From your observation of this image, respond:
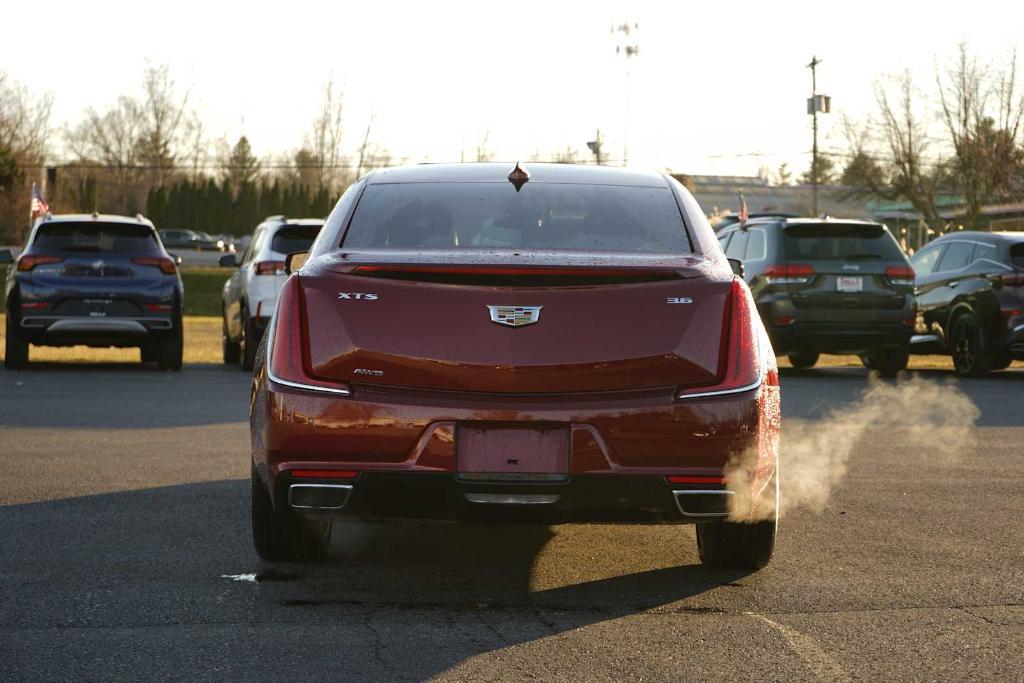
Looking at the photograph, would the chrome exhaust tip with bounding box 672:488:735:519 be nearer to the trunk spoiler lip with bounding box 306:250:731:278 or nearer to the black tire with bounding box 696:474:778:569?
the black tire with bounding box 696:474:778:569

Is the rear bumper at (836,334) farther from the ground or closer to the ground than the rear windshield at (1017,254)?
closer to the ground

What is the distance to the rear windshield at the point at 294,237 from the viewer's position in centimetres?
1670

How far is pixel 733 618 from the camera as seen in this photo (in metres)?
5.21

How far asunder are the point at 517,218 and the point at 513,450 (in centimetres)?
121

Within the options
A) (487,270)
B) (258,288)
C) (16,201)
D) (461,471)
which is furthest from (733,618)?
(16,201)

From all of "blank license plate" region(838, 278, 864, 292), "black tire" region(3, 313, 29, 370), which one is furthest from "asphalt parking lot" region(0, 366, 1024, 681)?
"black tire" region(3, 313, 29, 370)

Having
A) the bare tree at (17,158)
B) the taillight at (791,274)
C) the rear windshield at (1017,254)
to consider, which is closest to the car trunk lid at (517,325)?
the taillight at (791,274)

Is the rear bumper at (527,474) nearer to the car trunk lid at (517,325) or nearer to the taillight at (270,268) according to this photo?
the car trunk lid at (517,325)

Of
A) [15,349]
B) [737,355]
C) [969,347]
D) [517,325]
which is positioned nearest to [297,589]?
[517,325]

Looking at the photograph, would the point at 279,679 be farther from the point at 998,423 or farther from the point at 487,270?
the point at 998,423

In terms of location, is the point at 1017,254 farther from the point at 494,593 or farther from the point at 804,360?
the point at 494,593

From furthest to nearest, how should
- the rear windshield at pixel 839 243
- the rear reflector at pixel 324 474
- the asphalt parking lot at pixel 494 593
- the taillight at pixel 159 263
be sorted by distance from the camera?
the taillight at pixel 159 263, the rear windshield at pixel 839 243, the rear reflector at pixel 324 474, the asphalt parking lot at pixel 494 593

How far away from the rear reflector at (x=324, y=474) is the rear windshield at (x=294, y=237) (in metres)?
11.6

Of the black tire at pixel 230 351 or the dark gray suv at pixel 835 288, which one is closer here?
the dark gray suv at pixel 835 288
